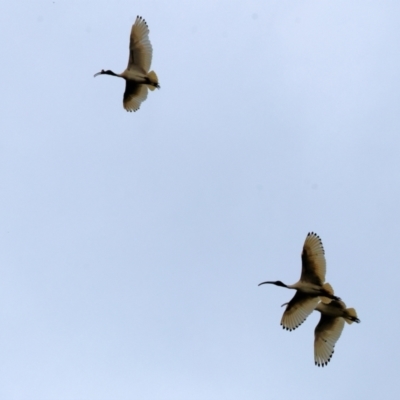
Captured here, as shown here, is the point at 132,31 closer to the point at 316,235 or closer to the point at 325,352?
the point at 316,235

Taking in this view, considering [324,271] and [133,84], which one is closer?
[324,271]

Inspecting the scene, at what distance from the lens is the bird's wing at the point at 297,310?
132 ft

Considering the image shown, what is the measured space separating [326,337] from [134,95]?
41.1 feet

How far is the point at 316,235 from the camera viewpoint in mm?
39969

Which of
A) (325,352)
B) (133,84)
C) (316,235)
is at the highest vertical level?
(133,84)

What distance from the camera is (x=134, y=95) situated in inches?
1820

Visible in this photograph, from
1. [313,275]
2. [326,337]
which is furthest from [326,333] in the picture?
[313,275]

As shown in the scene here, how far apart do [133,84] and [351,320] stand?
515 inches

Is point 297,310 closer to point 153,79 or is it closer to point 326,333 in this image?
point 326,333

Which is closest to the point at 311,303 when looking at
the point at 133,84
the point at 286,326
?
the point at 286,326

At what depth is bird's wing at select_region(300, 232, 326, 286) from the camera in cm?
3994

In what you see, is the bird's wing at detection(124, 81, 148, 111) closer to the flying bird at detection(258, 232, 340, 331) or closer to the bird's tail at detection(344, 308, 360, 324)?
the flying bird at detection(258, 232, 340, 331)

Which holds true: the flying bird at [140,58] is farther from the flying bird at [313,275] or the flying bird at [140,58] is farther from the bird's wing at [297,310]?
the bird's wing at [297,310]

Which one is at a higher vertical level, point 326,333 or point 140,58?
point 140,58
